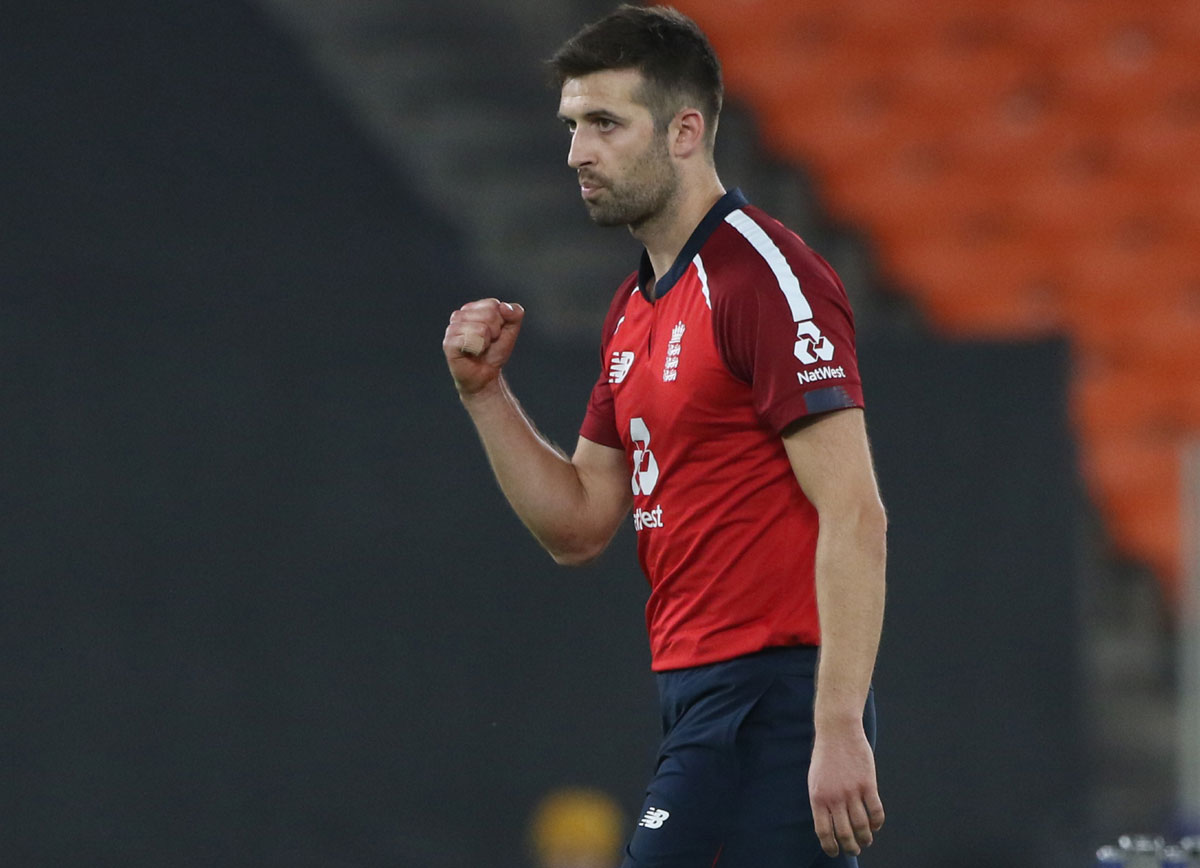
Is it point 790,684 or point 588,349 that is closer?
point 790,684

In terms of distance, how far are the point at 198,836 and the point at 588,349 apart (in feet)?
6.75

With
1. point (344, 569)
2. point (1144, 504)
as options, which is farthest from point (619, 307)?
point (1144, 504)

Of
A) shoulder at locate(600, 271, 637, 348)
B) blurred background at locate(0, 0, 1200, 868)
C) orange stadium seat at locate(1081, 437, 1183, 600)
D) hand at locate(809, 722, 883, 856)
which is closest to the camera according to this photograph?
hand at locate(809, 722, 883, 856)

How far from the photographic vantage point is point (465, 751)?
229 inches

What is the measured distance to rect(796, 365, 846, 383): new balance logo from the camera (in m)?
2.53

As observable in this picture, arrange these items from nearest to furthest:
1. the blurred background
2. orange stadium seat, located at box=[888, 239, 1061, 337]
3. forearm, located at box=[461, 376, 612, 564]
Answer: forearm, located at box=[461, 376, 612, 564] → the blurred background → orange stadium seat, located at box=[888, 239, 1061, 337]

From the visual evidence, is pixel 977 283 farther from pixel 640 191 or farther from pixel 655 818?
pixel 655 818

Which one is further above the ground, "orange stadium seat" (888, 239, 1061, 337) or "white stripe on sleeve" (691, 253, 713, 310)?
"white stripe on sleeve" (691, 253, 713, 310)

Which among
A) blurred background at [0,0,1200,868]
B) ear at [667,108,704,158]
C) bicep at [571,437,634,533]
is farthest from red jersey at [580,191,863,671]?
blurred background at [0,0,1200,868]

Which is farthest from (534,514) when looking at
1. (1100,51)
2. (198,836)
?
(1100,51)

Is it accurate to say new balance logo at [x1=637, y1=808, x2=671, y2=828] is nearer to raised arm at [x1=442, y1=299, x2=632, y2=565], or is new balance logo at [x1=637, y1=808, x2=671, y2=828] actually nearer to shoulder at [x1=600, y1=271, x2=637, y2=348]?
raised arm at [x1=442, y1=299, x2=632, y2=565]

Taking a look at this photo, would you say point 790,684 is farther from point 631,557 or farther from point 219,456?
point 219,456

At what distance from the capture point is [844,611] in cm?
Answer: 248

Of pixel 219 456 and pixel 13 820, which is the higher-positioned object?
pixel 219 456
